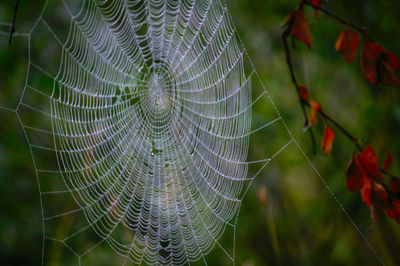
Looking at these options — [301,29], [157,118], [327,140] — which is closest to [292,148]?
[157,118]

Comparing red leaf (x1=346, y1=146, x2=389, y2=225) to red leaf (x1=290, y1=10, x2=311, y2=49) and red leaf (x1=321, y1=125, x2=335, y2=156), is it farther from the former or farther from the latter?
red leaf (x1=290, y1=10, x2=311, y2=49)

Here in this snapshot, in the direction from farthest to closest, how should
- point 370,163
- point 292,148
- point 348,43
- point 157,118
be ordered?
point 292,148 → point 157,118 → point 348,43 → point 370,163

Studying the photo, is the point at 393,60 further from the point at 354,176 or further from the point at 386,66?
the point at 354,176

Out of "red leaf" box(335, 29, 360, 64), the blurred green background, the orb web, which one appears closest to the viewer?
"red leaf" box(335, 29, 360, 64)

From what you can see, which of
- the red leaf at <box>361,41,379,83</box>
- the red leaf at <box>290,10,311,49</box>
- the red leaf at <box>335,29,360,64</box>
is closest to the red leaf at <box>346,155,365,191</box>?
the red leaf at <box>361,41,379,83</box>

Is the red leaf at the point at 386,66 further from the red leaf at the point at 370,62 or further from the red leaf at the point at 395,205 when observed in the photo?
the red leaf at the point at 395,205
